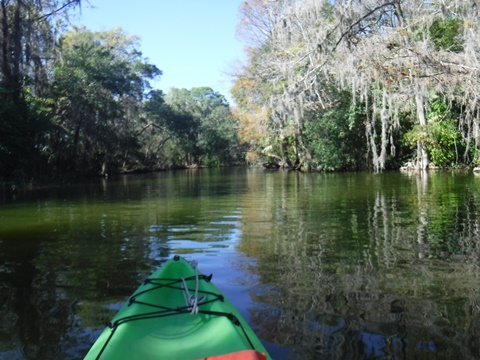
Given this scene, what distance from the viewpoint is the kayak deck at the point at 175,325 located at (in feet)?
8.89

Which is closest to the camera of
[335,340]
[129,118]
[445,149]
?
[335,340]

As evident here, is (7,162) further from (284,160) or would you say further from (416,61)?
(284,160)

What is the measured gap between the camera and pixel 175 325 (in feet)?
10.5

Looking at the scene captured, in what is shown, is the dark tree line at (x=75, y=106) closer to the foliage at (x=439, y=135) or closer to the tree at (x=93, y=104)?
the tree at (x=93, y=104)

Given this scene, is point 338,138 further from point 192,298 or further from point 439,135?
point 192,298

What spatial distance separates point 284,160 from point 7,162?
2282cm

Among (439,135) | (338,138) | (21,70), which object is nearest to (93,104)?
(21,70)

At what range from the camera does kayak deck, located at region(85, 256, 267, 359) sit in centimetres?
271

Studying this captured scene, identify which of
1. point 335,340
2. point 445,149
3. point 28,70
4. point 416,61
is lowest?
point 335,340

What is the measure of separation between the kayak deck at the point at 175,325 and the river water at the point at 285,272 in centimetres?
51

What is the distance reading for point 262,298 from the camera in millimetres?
4422

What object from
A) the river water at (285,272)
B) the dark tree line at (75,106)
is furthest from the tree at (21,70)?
the river water at (285,272)

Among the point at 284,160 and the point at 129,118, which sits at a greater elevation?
the point at 129,118

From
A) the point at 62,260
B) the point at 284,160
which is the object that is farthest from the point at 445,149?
the point at 62,260
